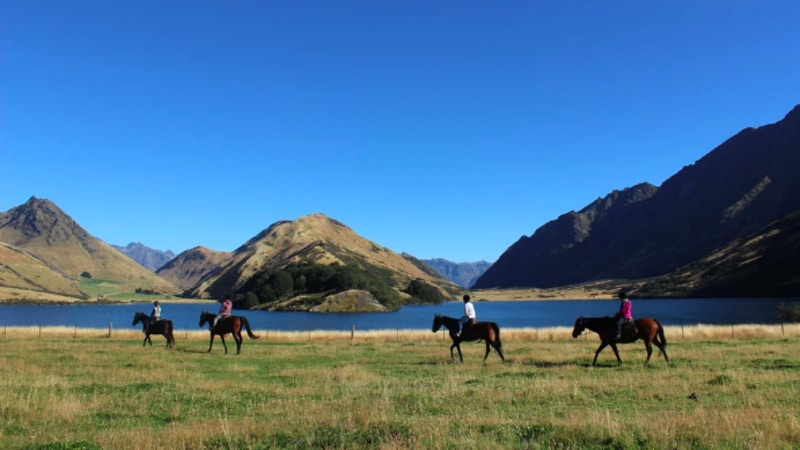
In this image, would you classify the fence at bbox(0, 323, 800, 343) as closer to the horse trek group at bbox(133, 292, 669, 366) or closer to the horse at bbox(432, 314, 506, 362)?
the horse trek group at bbox(133, 292, 669, 366)

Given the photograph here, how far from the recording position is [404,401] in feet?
47.3

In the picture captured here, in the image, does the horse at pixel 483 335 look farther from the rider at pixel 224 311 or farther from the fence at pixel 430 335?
the rider at pixel 224 311

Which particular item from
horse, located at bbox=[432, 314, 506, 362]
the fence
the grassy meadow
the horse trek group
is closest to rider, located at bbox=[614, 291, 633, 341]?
the horse trek group

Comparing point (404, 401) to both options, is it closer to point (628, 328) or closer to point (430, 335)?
point (628, 328)

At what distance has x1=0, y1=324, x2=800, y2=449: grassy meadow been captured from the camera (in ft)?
33.0

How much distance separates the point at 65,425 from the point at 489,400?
10310 mm

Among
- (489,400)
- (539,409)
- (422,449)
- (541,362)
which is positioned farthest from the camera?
(541,362)

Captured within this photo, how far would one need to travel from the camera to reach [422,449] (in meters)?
9.06

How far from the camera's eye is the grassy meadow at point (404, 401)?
1006 centimetres

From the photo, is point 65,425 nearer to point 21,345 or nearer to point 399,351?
point 399,351

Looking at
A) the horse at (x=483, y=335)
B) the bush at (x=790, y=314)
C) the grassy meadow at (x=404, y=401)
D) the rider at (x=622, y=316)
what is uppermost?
the rider at (x=622, y=316)

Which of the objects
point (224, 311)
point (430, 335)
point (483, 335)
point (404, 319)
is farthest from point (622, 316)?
point (404, 319)

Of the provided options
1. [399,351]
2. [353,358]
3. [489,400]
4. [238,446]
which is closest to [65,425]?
[238,446]

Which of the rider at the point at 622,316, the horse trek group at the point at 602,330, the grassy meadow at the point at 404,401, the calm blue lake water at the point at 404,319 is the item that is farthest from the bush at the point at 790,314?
the rider at the point at 622,316
